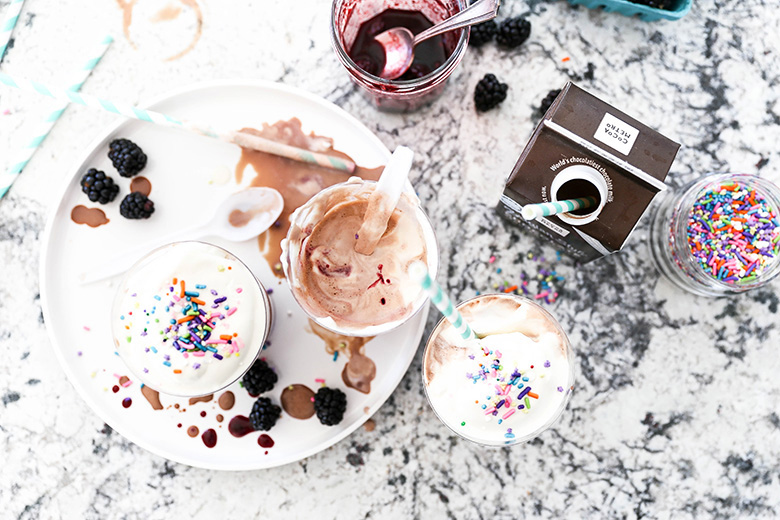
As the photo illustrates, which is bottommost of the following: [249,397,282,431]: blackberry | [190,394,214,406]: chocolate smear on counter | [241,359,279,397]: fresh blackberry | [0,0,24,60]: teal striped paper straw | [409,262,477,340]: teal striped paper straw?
[190,394,214,406]: chocolate smear on counter

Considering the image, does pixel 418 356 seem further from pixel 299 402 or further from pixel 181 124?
pixel 181 124

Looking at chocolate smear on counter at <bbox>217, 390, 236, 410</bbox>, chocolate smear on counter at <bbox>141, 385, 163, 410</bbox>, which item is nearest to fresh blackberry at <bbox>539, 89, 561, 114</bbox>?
chocolate smear on counter at <bbox>217, 390, 236, 410</bbox>

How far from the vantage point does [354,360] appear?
146 centimetres

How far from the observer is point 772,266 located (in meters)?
1.42

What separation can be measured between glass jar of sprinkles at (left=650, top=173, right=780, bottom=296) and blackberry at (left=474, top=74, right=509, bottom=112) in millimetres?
502

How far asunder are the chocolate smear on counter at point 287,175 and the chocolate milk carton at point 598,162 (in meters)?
0.42

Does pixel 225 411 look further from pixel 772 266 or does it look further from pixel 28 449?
pixel 772 266

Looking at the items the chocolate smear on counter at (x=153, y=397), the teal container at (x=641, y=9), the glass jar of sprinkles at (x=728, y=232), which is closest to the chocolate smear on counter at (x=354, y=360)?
the chocolate smear on counter at (x=153, y=397)

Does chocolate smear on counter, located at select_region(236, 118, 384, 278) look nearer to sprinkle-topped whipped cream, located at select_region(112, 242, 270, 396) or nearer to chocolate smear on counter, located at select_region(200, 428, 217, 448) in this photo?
sprinkle-topped whipped cream, located at select_region(112, 242, 270, 396)

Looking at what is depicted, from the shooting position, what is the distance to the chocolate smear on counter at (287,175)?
4.80 feet

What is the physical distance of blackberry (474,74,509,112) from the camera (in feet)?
4.83

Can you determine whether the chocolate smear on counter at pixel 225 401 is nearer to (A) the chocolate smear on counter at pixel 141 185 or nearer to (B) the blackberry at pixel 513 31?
(A) the chocolate smear on counter at pixel 141 185

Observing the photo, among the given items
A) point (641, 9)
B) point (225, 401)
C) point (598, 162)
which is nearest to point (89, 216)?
point (225, 401)

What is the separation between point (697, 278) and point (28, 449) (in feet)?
5.57
